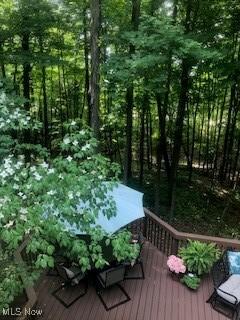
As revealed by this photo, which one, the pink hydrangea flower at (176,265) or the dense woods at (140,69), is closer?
the pink hydrangea flower at (176,265)

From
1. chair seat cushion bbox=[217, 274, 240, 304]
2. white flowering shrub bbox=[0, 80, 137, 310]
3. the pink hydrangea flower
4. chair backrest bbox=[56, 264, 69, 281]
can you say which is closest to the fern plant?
the pink hydrangea flower

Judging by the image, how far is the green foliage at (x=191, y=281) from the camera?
5.41 metres

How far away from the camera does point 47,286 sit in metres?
5.46

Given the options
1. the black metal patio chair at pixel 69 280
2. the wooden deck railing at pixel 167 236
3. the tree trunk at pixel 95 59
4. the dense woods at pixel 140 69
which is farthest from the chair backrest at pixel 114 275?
the tree trunk at pixel 95 59

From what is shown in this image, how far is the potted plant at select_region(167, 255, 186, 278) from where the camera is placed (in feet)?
18.1

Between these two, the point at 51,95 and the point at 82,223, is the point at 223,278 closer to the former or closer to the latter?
the point at 82,223

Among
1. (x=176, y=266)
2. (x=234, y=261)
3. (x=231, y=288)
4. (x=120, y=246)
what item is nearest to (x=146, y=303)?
(x=176, y=266)

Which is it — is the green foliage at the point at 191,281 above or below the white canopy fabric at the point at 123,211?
below

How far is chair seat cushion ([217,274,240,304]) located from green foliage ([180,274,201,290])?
47cm

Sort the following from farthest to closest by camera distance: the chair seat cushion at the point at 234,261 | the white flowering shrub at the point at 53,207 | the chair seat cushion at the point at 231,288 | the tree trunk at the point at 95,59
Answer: the tree trunk at the point at 95,59
the chair seat cushion at the point at 234,261
the chair seat cushion at the point at 231,288
the white flowering shrub at the point at 53,207

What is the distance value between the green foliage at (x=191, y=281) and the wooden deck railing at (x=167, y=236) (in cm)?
55

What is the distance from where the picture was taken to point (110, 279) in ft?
16.9

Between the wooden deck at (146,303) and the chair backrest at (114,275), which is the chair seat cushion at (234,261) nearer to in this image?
the wooden deck at (146,303)

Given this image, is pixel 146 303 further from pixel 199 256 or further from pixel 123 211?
pixel 123 211
